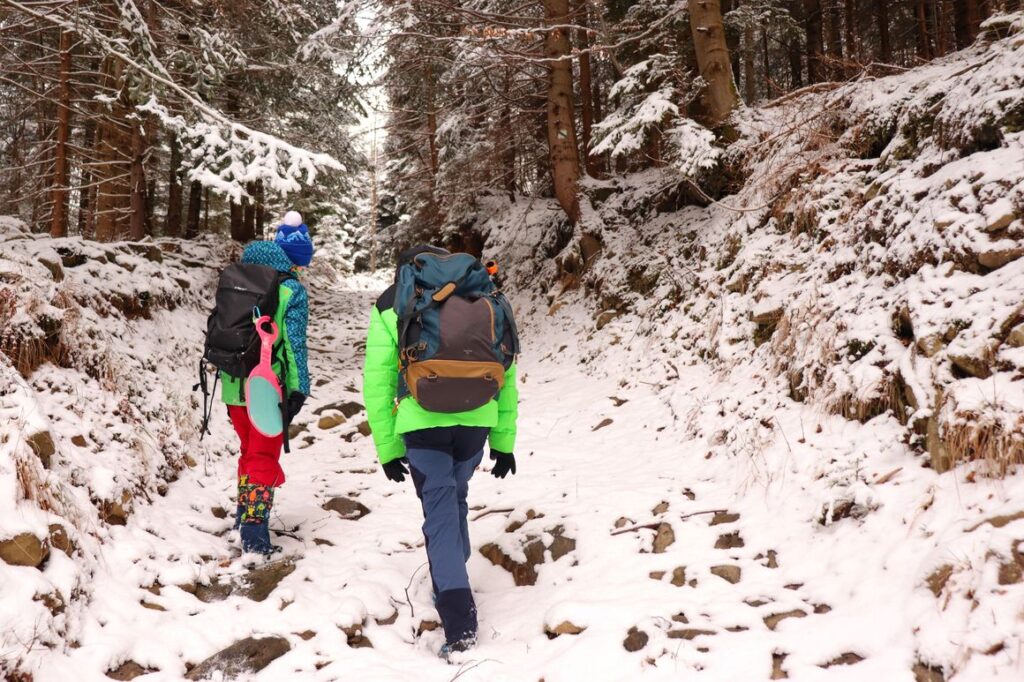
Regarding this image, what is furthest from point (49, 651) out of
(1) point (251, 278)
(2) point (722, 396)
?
(2) point (722, 396)

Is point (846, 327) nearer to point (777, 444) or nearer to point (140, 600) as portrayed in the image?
point (777, 444)

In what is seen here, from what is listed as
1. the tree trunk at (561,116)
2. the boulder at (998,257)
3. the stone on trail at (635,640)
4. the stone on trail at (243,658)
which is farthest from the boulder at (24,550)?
the tree trunk at (561,116)

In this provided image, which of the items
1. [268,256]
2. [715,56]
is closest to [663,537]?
[268,256]

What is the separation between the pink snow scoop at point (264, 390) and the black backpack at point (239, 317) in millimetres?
84

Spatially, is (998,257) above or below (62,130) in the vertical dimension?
below

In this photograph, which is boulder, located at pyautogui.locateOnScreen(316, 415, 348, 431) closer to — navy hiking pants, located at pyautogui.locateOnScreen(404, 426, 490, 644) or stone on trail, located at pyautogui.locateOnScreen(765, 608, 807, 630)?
navy hiking pants, located at pyautogui.locateOnScreen(404, 426, 490, 644)

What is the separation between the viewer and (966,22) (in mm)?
11188

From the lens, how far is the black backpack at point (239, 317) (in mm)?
4258

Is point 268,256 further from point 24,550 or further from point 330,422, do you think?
point 330,422

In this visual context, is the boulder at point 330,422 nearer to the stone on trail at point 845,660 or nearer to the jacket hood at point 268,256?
the jacket hood at point 268,256

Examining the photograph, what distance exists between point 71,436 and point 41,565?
154cm

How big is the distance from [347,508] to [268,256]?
7.71 ft

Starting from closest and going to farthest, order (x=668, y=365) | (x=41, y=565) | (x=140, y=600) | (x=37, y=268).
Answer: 1. (x=41, y=565)
2. (x=140, y=600)
3. (x=37, y=268)
4. (x=668, y=365)

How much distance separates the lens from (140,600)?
11.6 ft
